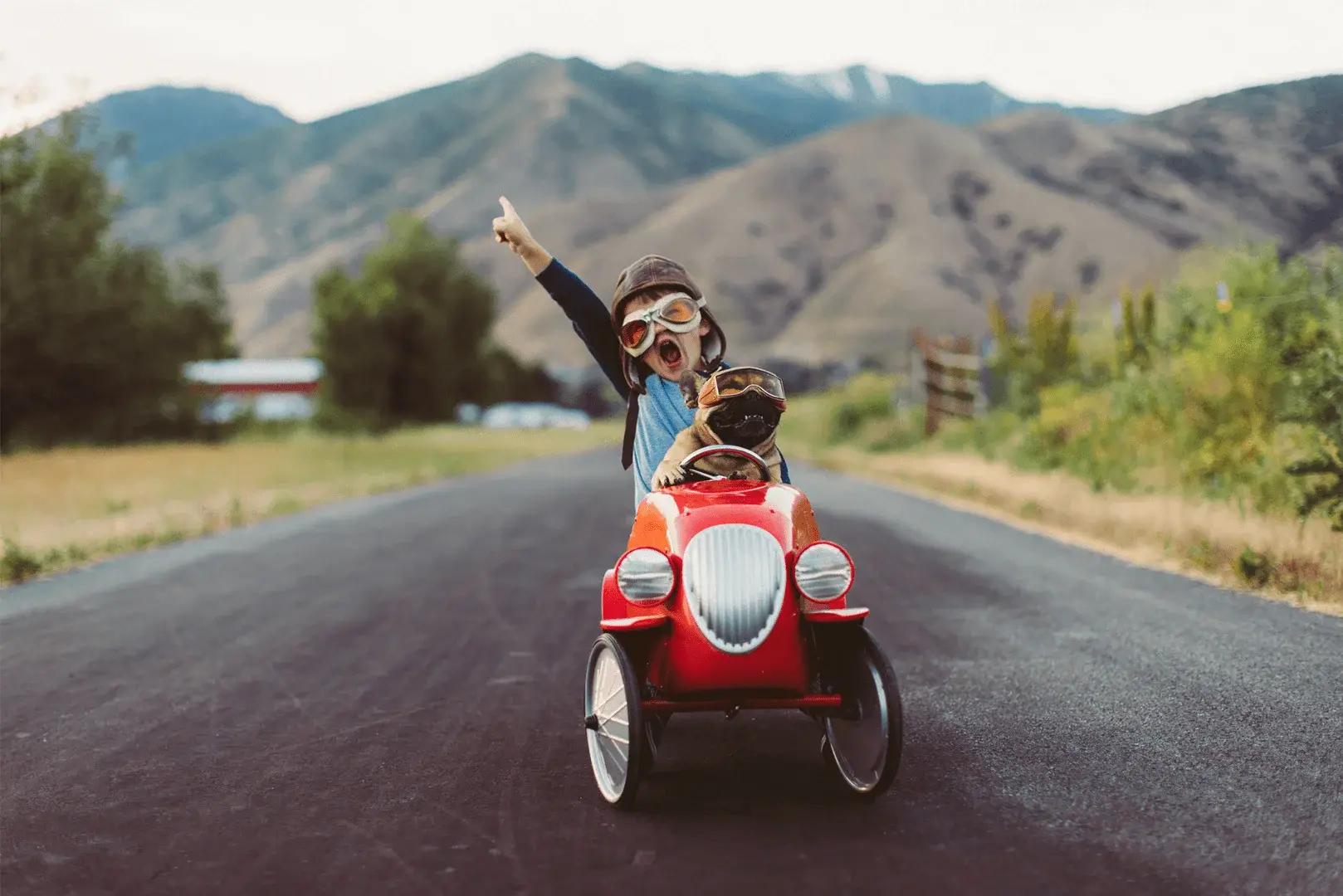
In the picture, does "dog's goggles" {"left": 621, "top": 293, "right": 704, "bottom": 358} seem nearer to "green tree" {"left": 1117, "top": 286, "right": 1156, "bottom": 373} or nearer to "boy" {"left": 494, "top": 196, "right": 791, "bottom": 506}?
"boy" {"left": 494, "top": 196, "right": 791, "bottom": 506}

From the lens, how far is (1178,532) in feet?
38.0

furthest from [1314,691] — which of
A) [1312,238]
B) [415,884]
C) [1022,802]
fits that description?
[1312,238]

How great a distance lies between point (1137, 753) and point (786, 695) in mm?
1516

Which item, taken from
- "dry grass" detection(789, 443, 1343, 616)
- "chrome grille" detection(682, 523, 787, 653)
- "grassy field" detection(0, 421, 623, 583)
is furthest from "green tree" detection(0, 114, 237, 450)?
"chrome grille" detection(682, 523, 787, 653)

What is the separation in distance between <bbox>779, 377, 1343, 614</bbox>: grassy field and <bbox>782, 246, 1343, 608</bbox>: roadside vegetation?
0.08 feet

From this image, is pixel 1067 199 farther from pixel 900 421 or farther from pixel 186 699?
pixel 186 699

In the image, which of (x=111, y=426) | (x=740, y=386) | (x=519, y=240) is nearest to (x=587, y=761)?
(x=740, y=386)

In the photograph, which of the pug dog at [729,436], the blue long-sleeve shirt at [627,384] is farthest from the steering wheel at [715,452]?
the blue long-sleeve shirt at [627,384]

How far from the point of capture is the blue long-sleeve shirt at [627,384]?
18.3ft

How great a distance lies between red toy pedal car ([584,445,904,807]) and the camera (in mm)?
4543

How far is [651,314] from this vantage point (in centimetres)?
549

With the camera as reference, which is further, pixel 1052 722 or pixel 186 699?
pixel 186 699

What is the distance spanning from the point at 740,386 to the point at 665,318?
75cm

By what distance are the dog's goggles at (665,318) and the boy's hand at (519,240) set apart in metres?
0.51
